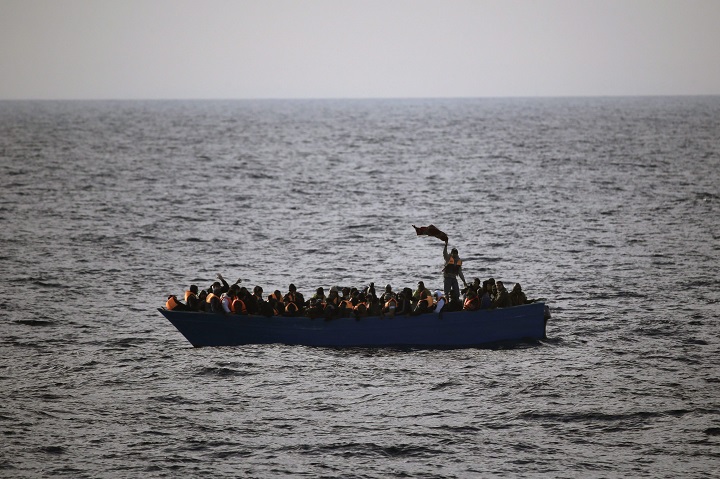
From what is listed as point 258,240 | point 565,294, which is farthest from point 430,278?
point 258,240

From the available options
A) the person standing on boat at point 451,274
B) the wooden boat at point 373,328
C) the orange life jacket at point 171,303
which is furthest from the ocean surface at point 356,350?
the person standing on boat at point 451,274

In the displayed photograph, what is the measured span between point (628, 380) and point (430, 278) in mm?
18067

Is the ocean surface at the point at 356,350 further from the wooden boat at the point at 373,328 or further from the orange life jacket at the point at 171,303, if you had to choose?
the orange life jacket at the point at 171,303

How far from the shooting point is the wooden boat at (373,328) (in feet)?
106

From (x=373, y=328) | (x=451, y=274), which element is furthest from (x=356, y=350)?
(x=451, y=274)

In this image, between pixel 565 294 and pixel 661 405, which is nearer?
pixel 661 405

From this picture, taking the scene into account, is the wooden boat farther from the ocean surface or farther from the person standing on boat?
the person standing on boat

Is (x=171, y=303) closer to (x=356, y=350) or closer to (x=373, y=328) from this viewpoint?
(x=356, y=350)

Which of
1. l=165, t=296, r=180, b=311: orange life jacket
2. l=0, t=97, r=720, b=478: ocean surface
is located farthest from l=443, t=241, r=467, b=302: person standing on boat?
l=165, t=296, r=180, b=311: orange life jacket

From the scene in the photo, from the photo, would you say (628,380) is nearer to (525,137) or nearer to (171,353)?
(171,353)

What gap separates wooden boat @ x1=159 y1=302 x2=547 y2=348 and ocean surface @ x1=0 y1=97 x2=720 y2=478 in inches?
19.7

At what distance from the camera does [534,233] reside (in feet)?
201

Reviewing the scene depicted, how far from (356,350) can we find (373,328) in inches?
40.8

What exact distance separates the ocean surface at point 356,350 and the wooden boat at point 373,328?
19.7 inches
